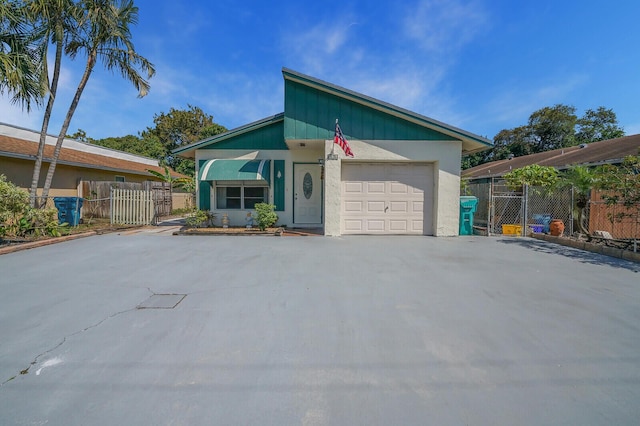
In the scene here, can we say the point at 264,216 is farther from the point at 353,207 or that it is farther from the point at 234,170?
the point at 353,207

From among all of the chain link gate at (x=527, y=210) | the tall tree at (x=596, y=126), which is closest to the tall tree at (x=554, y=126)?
the tall tree at (x=596, y=126)

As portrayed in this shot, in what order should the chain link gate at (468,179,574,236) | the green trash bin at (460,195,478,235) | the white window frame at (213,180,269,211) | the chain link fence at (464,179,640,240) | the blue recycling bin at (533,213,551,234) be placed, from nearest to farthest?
the chain link fence at (464,179,640,240), the green trash bin at (460,195,478,235), the chain link gate at (468,179,574,236), the blue recycling bin at (533,213,551,234), the white window frame at (213,180,269,211)

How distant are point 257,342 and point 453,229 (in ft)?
27.4

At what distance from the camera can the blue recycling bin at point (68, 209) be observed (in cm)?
1073

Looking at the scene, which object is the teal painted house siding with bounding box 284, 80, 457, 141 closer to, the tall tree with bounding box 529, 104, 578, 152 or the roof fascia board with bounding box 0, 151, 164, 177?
the roof fascia board with bounding box 0, 151, 164, 177

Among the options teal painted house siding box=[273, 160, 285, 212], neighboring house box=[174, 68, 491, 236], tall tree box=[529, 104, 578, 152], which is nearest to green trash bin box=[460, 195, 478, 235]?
neighboring house box=[174, 68, 491, 236]

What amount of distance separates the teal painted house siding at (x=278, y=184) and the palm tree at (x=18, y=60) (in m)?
7.47

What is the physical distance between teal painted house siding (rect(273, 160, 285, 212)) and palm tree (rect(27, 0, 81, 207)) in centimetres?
747

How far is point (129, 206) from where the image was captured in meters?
11.8

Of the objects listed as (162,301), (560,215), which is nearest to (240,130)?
(162,301)

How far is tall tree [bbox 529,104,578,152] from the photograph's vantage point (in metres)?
29.8

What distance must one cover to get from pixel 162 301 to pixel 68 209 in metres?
10.6

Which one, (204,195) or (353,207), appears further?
(204,195)

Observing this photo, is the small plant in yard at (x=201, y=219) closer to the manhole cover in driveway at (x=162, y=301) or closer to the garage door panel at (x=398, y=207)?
the manhole cover in driveway at (x=162, y=301)
